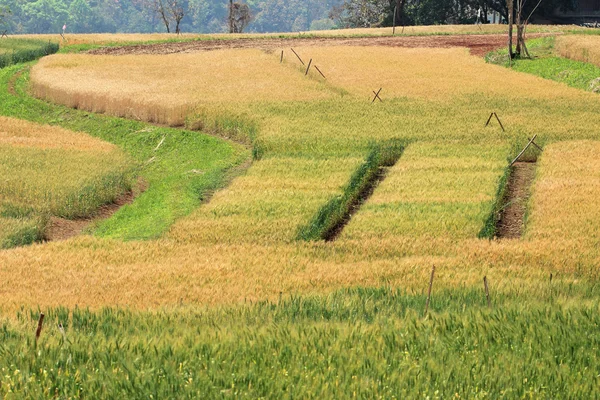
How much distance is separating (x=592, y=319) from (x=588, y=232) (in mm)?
7402

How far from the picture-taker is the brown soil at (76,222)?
67.6 feet

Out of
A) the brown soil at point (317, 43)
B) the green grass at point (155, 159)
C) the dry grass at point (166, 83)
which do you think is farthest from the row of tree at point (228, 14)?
the green grass at point (155, 159)

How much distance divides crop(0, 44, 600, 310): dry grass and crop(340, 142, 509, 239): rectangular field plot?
0.14ft

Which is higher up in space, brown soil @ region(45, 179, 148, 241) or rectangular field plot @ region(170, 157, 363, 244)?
rectangular field plot @ region(170, 157, 363, 244)

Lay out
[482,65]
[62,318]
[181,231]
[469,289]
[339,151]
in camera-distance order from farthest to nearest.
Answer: [482,65]
[339,151]
[181,231]
[469,289]
[62,318]

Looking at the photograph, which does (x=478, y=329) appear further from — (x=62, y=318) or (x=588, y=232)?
(x=588, y=232)

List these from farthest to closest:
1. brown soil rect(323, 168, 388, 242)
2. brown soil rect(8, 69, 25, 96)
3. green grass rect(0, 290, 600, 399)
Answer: brown soil rect(8, 69, 25, 96) → brown soil rect(323, 168, 388, 242) → green grass rect(0, 290, 600, 399)

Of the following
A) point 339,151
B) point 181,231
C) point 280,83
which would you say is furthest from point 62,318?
point 280,83

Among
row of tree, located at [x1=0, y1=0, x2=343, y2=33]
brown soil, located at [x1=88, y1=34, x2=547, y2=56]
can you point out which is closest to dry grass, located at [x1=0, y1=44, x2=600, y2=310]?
brown soil, located at [x1=88, y1=34, x2=547, y2=56]

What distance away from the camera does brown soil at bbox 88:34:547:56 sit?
5372cm

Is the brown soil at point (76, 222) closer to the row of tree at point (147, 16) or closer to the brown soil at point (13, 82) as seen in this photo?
the brown soil at point (13, 82)

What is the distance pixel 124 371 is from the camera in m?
7.92

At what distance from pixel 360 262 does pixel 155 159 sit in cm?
1458

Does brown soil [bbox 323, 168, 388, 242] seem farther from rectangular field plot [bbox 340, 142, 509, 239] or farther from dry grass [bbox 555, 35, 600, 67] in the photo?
dry grass [bbox 555, 35, 600, 67]
